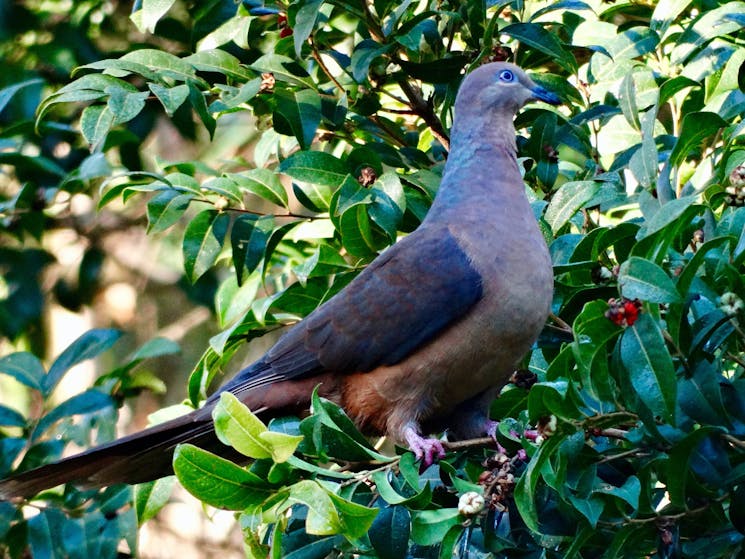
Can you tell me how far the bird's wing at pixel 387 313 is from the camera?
9.70 feet

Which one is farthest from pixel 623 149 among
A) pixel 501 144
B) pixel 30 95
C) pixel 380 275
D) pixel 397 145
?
pixel 30 95

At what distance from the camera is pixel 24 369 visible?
401cm

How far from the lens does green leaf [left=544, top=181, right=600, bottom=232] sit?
284 centimetres

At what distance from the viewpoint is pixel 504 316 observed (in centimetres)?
280

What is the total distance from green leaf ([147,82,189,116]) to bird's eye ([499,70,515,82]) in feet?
3.04

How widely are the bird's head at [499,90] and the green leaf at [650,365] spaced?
1.42 metres

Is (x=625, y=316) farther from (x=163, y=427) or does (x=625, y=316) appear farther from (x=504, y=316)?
(x=163, y=427)

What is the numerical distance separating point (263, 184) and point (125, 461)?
95 centimetres

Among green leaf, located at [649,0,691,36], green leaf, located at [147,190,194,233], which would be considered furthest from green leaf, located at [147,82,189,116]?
green leaf, located at [649,0,691,36]

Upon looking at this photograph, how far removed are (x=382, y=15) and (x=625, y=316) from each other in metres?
1.51

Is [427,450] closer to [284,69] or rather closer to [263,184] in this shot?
[263,184]

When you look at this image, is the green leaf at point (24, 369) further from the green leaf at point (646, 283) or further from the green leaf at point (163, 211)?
the green leaf at point (646, 283)

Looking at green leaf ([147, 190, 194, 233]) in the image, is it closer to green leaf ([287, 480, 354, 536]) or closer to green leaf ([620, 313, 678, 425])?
green leaf ([287, 480, 354, 536])

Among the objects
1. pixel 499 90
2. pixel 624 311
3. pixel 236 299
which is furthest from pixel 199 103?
pixel 624 311
